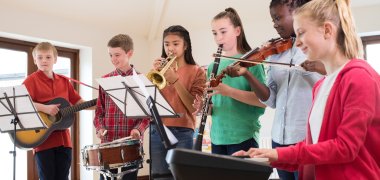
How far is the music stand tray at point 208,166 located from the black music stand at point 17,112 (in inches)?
84.3

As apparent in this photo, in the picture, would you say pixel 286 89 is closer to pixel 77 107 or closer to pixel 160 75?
pixel 160 75

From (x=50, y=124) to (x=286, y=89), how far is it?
2073 millimetres

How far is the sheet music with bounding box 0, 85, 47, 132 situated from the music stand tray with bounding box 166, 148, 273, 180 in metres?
A: 2.13

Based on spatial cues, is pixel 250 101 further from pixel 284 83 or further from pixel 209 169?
pixel 209 169

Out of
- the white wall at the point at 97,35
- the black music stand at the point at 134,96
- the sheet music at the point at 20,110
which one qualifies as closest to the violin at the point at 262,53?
the black music stand at the point at 134,96

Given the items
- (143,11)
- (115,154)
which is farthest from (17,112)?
(143,11)

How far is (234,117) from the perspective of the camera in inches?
86.1

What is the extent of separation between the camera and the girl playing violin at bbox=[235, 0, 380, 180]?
1.10 m

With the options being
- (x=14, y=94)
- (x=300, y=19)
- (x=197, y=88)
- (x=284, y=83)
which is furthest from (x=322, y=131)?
(x=14, y=94)

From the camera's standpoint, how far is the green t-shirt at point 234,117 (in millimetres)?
2135

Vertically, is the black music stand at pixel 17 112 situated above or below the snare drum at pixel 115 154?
above

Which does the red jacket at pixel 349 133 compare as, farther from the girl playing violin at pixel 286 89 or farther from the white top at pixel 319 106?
the girl playing violin at pixel 286 89

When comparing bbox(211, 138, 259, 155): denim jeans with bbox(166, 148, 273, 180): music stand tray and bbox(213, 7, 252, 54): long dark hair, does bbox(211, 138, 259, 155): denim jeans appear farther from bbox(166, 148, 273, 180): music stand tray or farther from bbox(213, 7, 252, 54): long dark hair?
bbox(166, 148, 273, 180): music stand tray

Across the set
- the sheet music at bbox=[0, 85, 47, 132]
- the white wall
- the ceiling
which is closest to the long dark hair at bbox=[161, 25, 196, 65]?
the sheet music at bbox=[0, 85, 47, 132]
